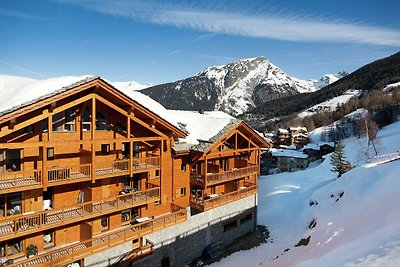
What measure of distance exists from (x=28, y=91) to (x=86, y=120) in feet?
11.6

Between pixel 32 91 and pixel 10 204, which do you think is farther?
pixel 32 91

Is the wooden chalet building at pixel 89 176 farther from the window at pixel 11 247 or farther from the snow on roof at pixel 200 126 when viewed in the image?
the snow on roof at pixel 200 126

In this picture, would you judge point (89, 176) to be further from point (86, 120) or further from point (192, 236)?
point (192, 236)

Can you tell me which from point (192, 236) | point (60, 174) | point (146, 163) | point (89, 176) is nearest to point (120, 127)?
point (146, 163)

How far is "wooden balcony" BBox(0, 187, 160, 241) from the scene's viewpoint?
598 inches

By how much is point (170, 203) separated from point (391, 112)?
11707 centimetres

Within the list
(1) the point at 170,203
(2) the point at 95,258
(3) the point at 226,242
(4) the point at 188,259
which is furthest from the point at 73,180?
(3) the point at 226,242

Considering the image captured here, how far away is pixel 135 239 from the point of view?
1992 cm

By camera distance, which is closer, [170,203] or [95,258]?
[95,258]

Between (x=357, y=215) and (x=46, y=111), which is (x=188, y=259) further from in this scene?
(x=46, y=111)

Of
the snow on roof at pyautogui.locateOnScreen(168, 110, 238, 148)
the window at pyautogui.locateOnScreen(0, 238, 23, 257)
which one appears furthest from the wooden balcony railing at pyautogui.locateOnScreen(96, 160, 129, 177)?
the snow on roof at pyautogui.locateOnScreen(168, 110, 238, 148)

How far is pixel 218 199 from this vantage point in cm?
2556

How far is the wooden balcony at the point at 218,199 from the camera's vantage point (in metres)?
24.4

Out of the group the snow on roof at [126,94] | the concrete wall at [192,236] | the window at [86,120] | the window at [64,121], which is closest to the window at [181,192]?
the concrete wall at [192,236]
